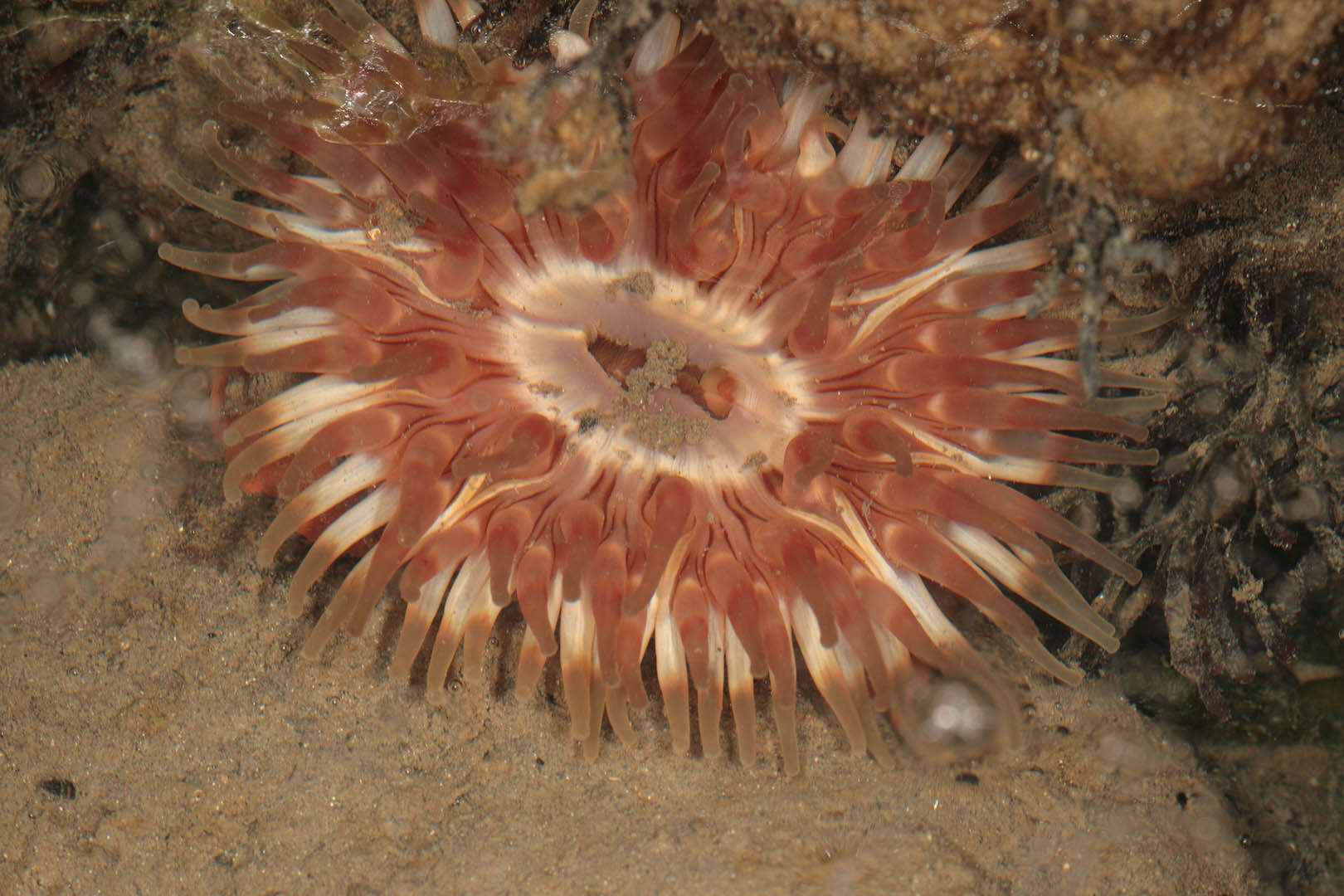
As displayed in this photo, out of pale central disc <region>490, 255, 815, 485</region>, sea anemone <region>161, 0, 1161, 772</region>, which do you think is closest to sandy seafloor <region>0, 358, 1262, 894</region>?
sea anemone <region>161, 0, 1161, 772</region>

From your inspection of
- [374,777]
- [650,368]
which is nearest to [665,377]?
[650,368]

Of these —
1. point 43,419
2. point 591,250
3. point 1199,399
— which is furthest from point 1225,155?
point 43,419

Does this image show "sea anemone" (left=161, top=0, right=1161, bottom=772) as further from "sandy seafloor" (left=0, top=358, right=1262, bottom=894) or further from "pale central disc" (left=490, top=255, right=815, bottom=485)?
"sandy seafloor" (left=0, top=358, right=1262, bottom=894)

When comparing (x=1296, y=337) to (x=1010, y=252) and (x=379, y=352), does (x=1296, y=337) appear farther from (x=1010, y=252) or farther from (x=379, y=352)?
(x=379, y=352)

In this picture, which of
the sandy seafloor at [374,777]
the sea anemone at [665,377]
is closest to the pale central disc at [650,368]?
the sea anemone at [665,377]

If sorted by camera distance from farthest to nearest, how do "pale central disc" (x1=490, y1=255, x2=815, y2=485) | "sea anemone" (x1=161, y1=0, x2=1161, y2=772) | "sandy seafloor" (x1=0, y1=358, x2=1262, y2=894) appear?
"pale central disc" (x1=490, y1=255, x2=815, y2=485), "sandy seafloor" (x1=0, y1=358, x2=1262, y2=894), "sea anemone" (x1=161, y1=0, x2=1161, y2=772)
